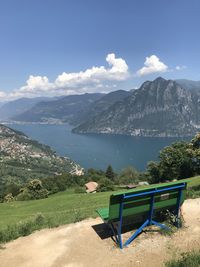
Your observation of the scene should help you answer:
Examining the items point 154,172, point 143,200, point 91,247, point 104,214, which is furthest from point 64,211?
point 154,172

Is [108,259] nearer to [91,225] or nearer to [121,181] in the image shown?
[91,225]

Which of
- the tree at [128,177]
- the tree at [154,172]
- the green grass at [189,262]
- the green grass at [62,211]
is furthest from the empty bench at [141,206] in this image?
the tree at [128,177]

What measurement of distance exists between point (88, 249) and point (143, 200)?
1982mm

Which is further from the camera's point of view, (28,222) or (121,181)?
(121,181)

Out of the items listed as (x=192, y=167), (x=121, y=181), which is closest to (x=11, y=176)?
(x=121, y=181)

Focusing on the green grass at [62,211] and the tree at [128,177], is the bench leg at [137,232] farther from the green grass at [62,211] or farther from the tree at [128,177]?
the tree at [128,177]

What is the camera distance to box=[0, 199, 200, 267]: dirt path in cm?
690

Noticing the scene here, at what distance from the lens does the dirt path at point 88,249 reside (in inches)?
272

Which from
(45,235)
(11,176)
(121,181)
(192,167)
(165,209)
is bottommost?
(11,176)

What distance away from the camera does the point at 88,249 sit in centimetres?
747

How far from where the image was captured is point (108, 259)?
6.95 m

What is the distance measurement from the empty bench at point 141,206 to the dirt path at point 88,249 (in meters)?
0.38

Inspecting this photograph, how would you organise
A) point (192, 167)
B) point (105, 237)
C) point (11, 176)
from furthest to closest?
point (11, 176) < point (192, 167) < point (105, 237)

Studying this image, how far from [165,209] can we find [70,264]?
328 cm
